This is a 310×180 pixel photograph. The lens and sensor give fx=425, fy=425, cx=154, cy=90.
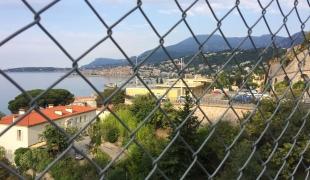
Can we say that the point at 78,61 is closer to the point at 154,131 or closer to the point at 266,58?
the point at 266,58

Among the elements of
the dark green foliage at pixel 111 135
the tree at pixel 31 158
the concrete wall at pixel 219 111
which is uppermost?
the concrete wall at pixel 219 111

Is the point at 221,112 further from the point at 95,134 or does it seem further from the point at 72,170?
the point at 95,134

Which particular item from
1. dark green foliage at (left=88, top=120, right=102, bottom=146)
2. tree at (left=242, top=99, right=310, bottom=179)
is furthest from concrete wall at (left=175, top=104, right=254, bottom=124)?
dark green foliage at (left=88, top=120, right=102, bottom=146)

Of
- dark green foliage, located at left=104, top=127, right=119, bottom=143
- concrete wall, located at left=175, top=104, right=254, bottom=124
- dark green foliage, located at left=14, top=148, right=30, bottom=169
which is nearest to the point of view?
concrete wall, located at left=175, top=104, right=254, bottom=124

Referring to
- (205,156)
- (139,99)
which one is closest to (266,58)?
(205,156)

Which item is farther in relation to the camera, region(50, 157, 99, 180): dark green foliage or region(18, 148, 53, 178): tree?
region(18, 148, 53, 178): tree

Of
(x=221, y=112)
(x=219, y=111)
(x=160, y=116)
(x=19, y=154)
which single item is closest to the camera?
(x=219, y=111)

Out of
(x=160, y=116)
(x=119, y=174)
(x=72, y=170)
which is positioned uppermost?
(x=160, y=116)

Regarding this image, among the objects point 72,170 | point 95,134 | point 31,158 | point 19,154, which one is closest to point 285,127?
point 72,170

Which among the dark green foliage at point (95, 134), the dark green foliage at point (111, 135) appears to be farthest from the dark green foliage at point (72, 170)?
the dark green foliage at point (111, 135)

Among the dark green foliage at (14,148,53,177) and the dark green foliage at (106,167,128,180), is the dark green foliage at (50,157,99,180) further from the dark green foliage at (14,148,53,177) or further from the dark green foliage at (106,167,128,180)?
the dark green foliage at (14,148,53,177)

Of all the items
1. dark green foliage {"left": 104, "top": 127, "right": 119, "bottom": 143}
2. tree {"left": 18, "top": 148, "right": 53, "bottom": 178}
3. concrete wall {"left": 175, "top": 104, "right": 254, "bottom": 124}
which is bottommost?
tree {"left": 18, "top": 148, "right": 53, "bottom": 178}

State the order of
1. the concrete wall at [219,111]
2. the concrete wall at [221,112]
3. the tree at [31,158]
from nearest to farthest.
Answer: the concrete wall at [221,112], the concrete wall at [219,111], the tree at [31,158]

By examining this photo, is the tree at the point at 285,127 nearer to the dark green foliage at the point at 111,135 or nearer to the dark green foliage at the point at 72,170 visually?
the dark green foliage at the point at 72,170
